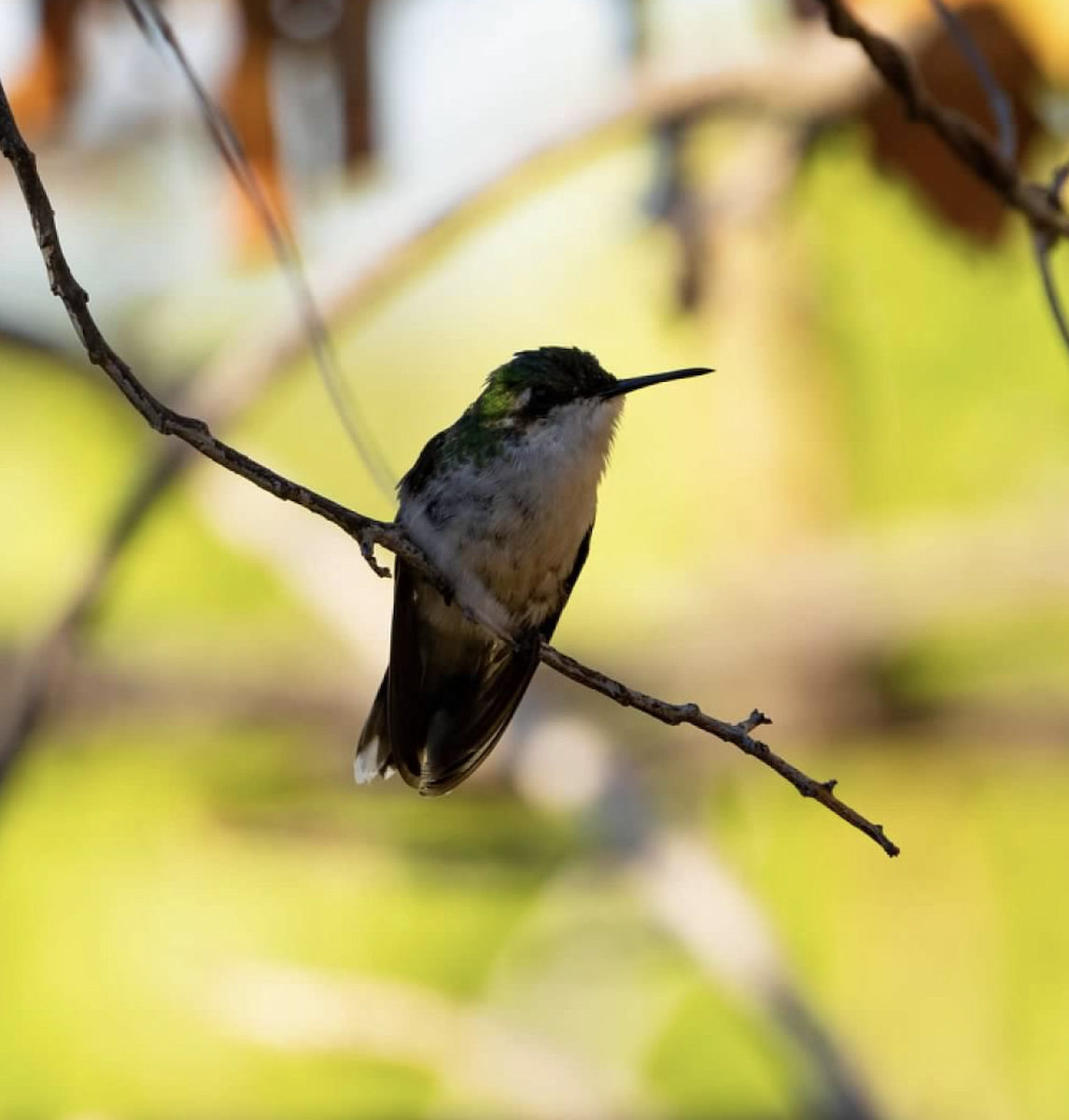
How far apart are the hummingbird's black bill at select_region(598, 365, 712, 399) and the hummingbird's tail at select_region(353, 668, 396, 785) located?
0.75 meters

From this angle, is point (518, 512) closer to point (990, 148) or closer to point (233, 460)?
point (990, 148)

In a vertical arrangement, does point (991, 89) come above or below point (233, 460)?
above

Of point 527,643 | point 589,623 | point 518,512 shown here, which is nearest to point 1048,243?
point 518,512

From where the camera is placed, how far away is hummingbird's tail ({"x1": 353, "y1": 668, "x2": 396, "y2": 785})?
313cm

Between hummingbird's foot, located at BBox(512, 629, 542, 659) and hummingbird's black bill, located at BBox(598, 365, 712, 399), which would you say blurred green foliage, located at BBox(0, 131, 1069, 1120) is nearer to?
hummingbird's black bill, located at BBox(598, 365, 712, 399)

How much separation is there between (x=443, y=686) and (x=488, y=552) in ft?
1.82

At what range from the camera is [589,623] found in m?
7.85

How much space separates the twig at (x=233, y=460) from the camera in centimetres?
147

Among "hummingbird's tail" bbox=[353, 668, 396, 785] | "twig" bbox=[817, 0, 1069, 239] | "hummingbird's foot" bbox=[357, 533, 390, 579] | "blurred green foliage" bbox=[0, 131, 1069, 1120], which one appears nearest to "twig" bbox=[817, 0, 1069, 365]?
"twig" bbox=[817, 0, 1069, 239]

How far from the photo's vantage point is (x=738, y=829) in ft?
25.9

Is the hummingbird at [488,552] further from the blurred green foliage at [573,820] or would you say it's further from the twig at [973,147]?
the blurred green foliage at [573,820]

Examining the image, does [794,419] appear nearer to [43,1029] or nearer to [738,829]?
[738,829]

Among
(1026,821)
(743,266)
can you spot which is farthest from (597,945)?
(743,266)

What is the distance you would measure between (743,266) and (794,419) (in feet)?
2.11
